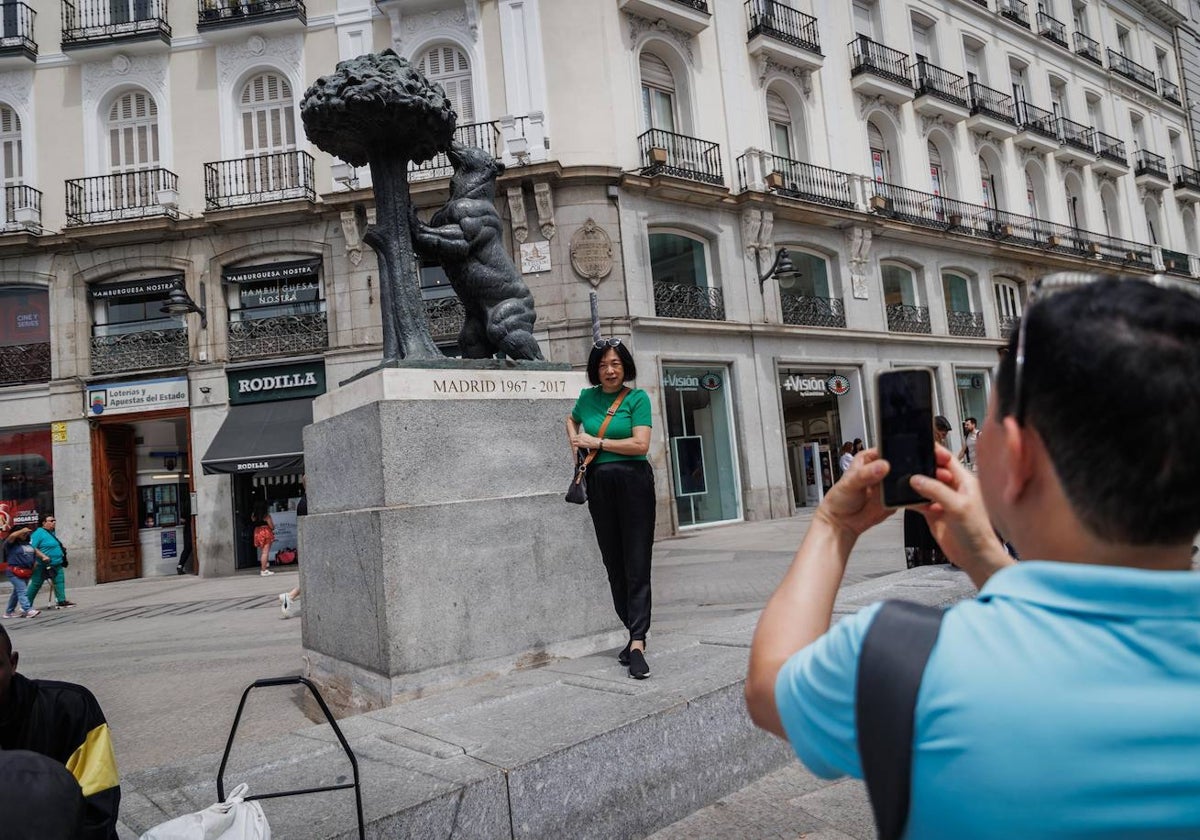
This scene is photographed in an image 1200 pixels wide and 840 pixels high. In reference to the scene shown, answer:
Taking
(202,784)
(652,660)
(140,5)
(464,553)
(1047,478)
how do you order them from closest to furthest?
(1047,478) < (202,784) < (652,660) < (464,553) < (140,5)

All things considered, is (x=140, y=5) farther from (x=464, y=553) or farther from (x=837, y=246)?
(x=464, y=553)

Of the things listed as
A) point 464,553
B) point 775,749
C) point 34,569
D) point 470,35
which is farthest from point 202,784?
point 470,35

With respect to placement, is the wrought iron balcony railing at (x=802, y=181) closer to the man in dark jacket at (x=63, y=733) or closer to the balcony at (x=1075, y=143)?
the balcony at (x=1075, y=143)

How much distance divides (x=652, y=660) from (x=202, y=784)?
7.08ft

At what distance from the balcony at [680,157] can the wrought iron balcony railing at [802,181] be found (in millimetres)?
686

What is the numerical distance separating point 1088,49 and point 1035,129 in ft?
19.8

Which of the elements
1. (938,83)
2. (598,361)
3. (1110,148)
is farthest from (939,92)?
(598,361)

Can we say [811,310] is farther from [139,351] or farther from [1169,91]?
[1169,91]

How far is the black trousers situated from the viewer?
4234 millimetres

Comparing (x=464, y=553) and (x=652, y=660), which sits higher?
(x=464, y=553)

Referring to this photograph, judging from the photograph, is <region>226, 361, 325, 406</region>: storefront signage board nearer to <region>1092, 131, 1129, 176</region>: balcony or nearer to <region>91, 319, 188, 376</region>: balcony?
<region>91, 319, 188, 376</region>: balcony

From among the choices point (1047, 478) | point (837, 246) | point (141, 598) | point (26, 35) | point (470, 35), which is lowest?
point (141, 598)

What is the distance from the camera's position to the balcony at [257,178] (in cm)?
1803

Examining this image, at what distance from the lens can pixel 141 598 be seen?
13898 millimetres
